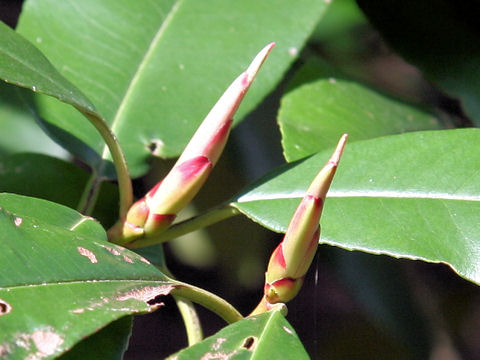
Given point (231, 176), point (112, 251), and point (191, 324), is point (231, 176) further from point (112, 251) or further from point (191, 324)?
point (112, 251)

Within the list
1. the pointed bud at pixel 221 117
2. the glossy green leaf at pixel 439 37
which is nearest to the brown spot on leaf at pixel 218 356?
the pointed bud at pixel 221 117

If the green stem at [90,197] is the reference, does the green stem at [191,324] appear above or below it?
above

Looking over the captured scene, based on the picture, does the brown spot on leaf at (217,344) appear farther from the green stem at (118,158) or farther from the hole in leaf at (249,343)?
the green stem at (118,158)

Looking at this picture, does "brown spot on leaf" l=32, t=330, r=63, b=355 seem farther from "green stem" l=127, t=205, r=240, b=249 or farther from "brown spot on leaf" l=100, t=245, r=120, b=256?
"green stem" l=127, t=205, r=240, b=249

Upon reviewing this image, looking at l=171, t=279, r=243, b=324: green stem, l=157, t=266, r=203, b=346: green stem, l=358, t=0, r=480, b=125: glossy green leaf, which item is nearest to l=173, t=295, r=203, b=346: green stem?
l=157, t=266, r=203, b=346: green stem

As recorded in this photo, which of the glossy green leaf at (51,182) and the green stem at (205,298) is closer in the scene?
the green stem at (205,298)

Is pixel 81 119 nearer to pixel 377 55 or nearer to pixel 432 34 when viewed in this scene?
pixel 432 34

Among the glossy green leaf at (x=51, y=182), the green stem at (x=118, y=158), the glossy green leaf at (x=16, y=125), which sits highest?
the green stem at (x=118, y=158)

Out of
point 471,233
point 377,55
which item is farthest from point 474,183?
point 377,55
